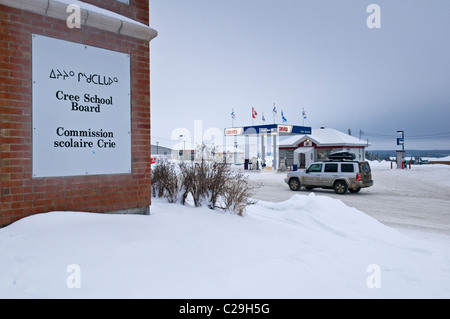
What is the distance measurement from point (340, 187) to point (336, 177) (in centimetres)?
60

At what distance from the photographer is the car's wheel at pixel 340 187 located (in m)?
17.1

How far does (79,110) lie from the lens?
5113 mm

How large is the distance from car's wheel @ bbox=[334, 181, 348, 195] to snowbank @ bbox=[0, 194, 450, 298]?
11200 mm

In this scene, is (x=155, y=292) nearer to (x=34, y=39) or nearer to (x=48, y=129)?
(x=48, y=129)

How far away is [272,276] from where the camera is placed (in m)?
3.74

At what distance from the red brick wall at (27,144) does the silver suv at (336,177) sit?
14141 millimetres

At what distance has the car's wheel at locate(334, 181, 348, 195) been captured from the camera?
17133mm

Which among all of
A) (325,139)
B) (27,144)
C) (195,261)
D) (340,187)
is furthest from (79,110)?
(325,139)

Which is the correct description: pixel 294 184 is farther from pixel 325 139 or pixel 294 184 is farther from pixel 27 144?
pixel 325 139

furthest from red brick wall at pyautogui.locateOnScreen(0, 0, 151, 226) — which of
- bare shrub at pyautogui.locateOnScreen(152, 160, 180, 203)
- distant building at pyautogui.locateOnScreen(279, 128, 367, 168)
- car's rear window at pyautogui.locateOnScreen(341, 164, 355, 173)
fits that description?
distant building at pyautogui.locateOnScreen(279, 128, 367, 168)

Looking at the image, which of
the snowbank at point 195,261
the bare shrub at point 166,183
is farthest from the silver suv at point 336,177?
the bare shrub at point 166,183

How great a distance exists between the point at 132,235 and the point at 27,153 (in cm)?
189

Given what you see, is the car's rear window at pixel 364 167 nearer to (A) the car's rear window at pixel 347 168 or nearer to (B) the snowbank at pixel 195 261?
(A) the car's rear window at pixel 347 168
